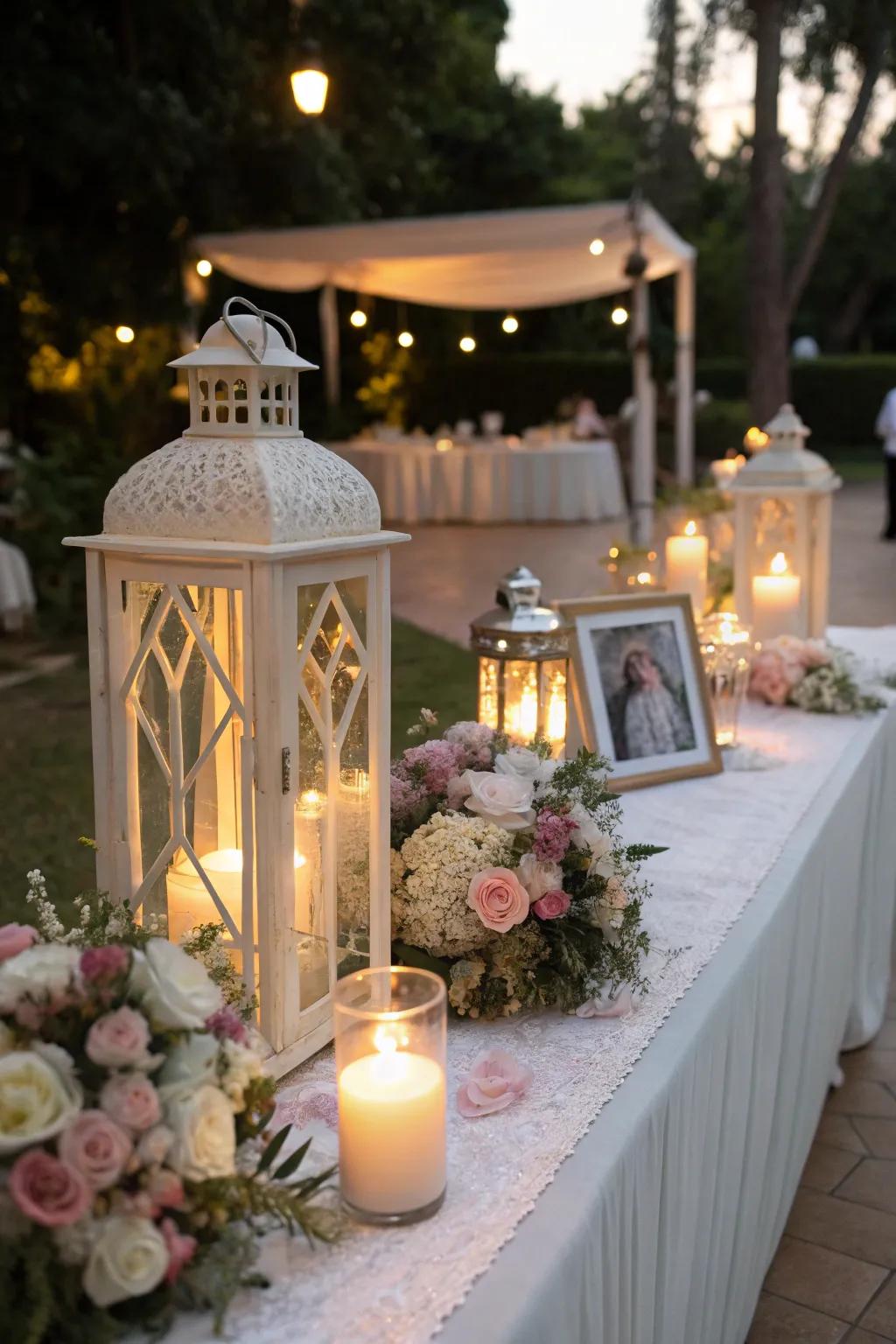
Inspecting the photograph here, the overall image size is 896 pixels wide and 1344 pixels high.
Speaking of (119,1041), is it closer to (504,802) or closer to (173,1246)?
(173,1246)

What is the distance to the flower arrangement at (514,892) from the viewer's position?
5.01 ft

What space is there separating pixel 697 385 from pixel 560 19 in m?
8.10

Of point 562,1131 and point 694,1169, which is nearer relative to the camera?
point 562,1131

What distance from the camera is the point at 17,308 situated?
12.4 metres

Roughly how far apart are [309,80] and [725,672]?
6.39 meters

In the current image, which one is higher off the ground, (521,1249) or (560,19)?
(560,19)

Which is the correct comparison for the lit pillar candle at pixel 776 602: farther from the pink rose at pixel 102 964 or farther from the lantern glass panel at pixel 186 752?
the pink rose at pixel 102 964

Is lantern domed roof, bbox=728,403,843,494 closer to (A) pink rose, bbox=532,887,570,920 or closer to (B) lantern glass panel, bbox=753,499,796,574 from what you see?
(B) lantern glass panel, bbox=753,499,796,574

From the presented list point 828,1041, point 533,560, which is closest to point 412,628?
point 533,560

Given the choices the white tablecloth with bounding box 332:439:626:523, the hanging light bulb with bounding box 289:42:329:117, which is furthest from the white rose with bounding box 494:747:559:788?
the white tablecloth with bounding box 332:439:626:523

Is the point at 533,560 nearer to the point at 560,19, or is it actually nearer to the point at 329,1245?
the point at 329,1245

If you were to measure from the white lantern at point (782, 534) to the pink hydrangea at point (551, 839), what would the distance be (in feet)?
6.55

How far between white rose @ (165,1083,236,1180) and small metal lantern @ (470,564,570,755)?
1260 millimetres

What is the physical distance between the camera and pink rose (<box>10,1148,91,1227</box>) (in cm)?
86
